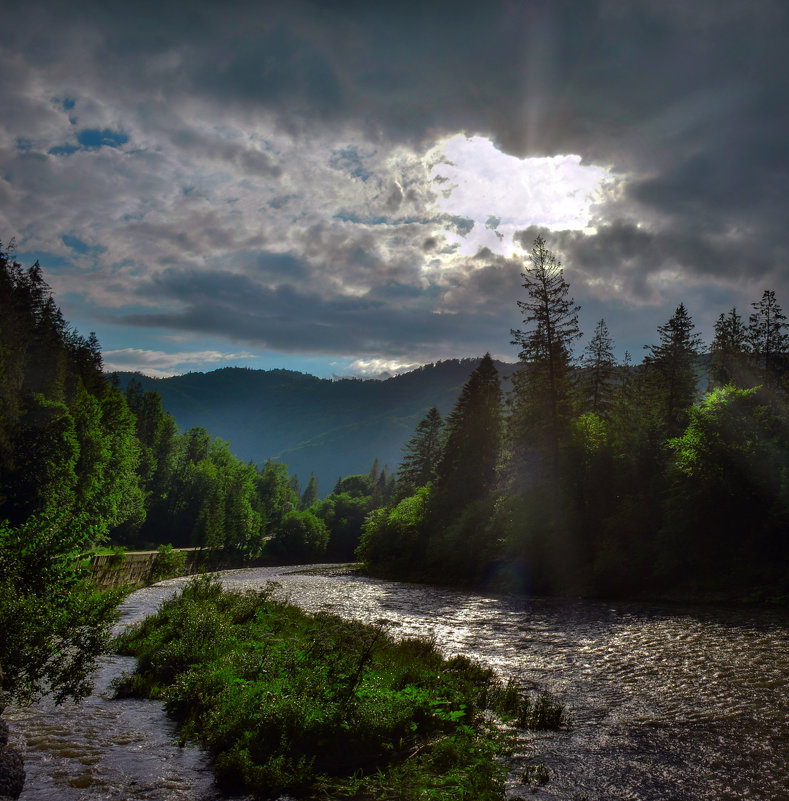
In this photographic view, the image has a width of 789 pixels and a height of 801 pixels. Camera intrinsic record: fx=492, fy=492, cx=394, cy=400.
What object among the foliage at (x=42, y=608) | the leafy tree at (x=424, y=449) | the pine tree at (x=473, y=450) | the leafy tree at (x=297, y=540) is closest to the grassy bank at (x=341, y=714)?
the foliage at (x=42, y=608)

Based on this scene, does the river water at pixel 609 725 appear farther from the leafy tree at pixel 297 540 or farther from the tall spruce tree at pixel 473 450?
the leafy tree at pixel 297 540

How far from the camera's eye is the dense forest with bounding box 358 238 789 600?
29.0 metres

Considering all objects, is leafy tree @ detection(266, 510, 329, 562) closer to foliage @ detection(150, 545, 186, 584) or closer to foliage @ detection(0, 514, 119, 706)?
foliage @ detection(150, 545, 186, 584)

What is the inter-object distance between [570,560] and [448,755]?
104ft

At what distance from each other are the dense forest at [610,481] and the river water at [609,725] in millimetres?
9599

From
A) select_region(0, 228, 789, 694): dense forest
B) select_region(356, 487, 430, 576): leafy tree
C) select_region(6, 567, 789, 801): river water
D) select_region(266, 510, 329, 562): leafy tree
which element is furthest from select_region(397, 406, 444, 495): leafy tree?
select_region(6, 567, 789, 801): river water

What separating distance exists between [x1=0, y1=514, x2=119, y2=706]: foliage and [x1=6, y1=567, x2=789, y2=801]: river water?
145 centimetres

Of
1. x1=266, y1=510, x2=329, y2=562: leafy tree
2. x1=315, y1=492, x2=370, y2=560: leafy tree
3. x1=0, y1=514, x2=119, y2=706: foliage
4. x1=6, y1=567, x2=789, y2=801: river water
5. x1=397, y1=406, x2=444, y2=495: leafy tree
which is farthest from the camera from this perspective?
x1=315, y1=492, x2=370, y2=560: leafy tree

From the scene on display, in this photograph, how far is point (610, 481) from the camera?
39.6 m

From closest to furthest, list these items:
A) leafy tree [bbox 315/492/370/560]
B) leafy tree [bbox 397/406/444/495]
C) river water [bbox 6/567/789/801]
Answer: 1. river water [bbox 6/567/789/801]
2. leafy tree [bbox 397/406/444/495]
3. leafy tree [bbox 315/492/370/560]

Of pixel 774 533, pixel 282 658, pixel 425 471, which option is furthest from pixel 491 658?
pixel 425 471

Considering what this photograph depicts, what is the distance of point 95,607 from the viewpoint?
11.1m

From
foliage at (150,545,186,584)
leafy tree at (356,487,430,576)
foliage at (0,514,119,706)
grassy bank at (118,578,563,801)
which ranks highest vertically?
foliage at (0,514,119,706)

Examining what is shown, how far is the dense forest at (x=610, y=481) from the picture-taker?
29047 millimetres
